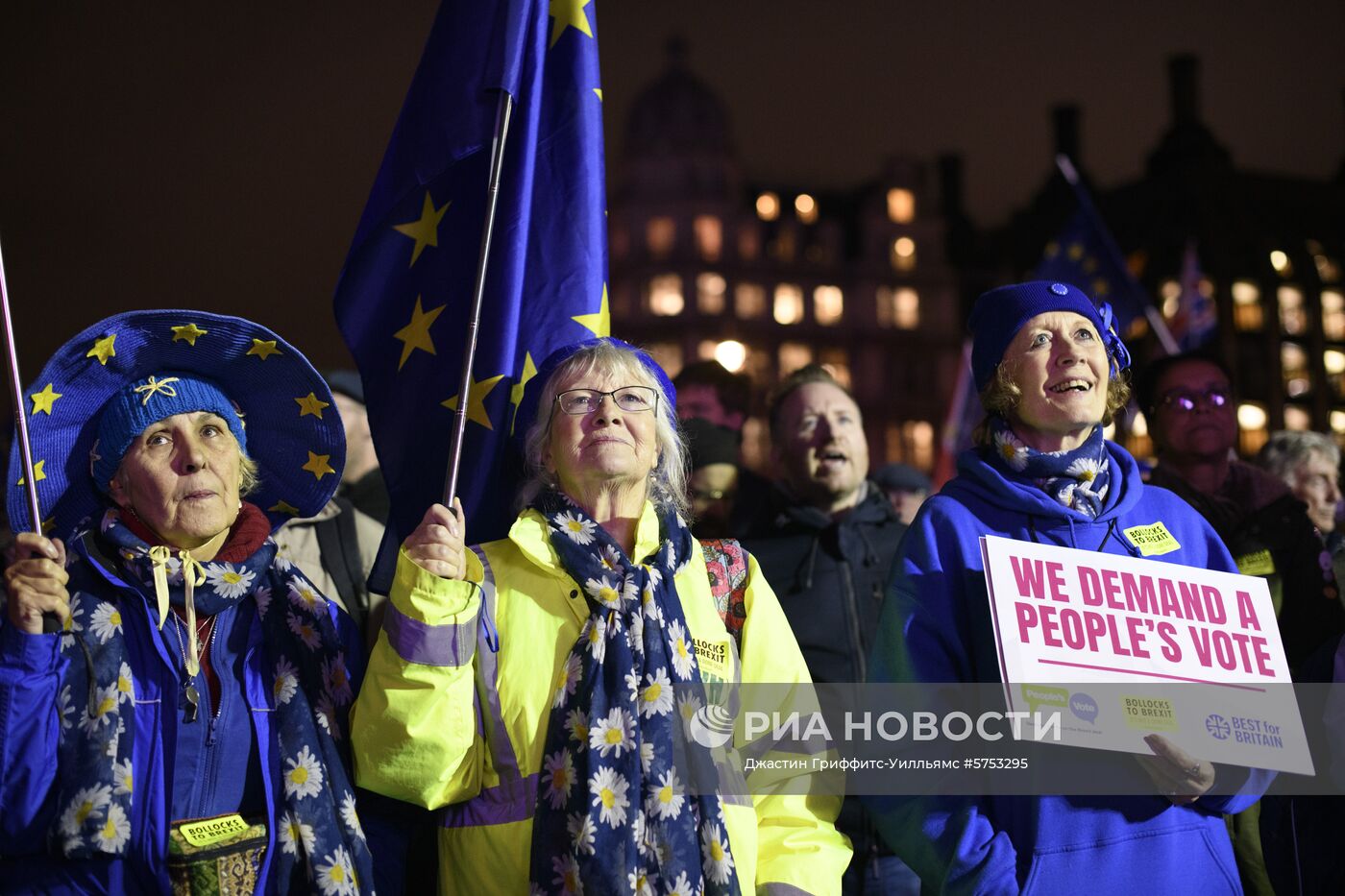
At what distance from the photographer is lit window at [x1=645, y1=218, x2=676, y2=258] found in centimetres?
5884

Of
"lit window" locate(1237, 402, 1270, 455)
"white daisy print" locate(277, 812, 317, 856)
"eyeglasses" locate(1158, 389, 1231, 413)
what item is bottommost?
"white daisy print" locate(277, 812, 317, 856)

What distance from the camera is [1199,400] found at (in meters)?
5.25

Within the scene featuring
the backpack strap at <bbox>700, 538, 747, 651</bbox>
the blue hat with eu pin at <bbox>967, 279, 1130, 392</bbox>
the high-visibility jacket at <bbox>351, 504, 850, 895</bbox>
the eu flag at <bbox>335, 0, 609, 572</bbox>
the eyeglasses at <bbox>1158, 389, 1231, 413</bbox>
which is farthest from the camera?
the eyeglasses at <bbox>1158, 389, 1231, 413</bbox>

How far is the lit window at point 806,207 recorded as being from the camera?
204ft

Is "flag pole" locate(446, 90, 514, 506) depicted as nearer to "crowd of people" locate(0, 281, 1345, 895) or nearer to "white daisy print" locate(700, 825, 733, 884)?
"crowd of people" locate(0, 281, 1345, 895)

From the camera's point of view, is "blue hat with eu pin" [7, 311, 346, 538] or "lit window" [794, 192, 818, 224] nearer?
"blue hat with eu pin" [7, 311, 346, 538]

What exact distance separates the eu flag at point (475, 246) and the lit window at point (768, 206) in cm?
5747

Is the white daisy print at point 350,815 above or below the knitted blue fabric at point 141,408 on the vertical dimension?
below

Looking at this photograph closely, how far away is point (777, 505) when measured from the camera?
18.5ft

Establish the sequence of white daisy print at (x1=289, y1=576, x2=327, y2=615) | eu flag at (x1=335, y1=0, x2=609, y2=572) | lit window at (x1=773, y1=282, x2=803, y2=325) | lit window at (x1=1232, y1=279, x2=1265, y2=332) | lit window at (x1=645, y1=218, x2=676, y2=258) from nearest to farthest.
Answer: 1. white daisy print at (x1=289, y1=576, x2=327, y2=615)
2. eu flag at (x1=335, y1=0, x2=609, y2=572)
3. lit window at (x1=1232, y1=279, x2=1265, y2=332)
4. lit window at (x1=645, y1=218, x2=676, y2=258)
5. lit window at (x1=773, y1=282, x2=803, y2=325)

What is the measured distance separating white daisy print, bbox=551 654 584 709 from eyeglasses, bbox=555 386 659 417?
0.69m

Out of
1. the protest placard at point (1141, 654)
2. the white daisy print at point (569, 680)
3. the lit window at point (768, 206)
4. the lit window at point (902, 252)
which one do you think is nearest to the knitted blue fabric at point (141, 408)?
the white daisy print at point (569, 680)

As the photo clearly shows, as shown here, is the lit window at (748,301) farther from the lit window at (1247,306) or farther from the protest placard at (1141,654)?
the protest placard at (1141,654)

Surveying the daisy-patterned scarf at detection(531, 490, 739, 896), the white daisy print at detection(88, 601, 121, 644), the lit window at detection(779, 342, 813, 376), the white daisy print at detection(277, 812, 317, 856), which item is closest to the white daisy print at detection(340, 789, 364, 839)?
the white daisy print at detection(277, 812, 317, 856)
